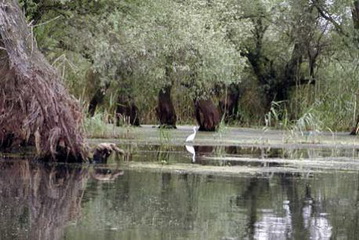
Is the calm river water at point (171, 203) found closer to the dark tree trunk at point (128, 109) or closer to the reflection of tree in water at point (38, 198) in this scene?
the reflection of tree in water at point (38, 198)

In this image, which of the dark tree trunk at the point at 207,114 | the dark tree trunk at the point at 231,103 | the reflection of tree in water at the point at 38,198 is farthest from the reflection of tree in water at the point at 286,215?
the dark tree trunk at the point at 231,103

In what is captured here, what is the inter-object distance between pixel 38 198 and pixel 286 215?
373 cm

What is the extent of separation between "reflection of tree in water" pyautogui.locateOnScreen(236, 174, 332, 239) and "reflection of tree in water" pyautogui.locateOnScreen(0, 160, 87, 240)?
7.76 feet

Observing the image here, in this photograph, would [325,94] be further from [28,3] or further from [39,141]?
[39,141]

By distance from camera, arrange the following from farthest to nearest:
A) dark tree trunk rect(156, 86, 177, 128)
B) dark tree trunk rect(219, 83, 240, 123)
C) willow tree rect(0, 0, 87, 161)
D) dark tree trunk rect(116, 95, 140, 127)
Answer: dark tree trunk rect(219, 83, 240, 123), dark tree trunk rect(156, 86, 177, 128), dark tree trunk rect(116, 95, 140, 127), willow tree rect(0, 0, 87, 161)

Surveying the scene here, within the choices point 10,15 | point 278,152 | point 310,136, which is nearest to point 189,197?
point 10,15

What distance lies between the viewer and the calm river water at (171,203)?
10.3 m

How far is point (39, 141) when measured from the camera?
19.7 m

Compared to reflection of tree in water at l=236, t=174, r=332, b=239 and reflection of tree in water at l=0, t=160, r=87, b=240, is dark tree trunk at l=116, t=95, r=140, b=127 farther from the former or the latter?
reflection of tree in water at l=236, t=174, r=332, b=239

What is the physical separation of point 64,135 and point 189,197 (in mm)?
6132

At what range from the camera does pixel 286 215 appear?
39.7ft

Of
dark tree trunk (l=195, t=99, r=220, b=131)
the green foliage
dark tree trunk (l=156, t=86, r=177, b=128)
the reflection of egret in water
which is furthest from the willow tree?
dark tree trunk (l=156, t=86, r=177, b=128)

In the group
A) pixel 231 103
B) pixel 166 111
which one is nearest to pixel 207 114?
pixel 166 111

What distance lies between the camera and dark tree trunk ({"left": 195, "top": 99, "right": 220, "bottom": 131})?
120 feet
